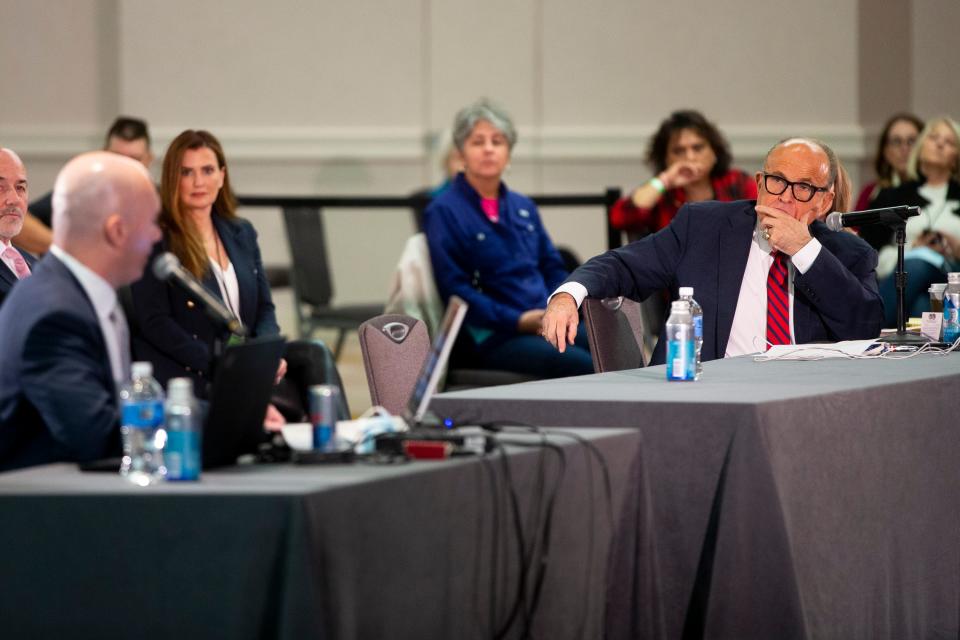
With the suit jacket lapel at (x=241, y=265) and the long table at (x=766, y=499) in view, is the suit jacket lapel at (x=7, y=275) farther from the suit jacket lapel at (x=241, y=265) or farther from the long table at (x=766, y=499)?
the long table at (x=766, y=499)

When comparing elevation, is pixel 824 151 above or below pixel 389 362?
above

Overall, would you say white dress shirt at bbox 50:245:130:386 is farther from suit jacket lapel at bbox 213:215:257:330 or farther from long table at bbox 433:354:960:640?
suit jacket lapel at bbox 213:215:257:330

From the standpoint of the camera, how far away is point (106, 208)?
8.17ft

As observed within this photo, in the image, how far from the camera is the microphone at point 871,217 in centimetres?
393

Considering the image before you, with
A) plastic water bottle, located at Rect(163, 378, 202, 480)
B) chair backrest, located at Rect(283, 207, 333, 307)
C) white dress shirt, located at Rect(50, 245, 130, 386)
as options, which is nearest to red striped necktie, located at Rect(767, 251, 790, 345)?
white dress shirt, located at Rect(50, 245, 130, 386)

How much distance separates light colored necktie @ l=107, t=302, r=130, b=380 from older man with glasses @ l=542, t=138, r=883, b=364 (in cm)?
169

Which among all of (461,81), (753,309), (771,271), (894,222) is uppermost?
(461,81)

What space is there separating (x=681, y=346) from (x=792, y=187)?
3.45 ft

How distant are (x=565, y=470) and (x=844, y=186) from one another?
2.23m

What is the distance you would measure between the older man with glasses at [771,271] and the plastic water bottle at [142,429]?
180 cm

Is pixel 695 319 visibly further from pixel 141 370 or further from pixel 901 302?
pixel 141 370

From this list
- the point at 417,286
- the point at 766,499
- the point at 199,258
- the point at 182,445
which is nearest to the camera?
the point at 182,445

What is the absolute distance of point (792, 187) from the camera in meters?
4.18

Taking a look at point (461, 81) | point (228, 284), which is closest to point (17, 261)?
point (228, 284)
